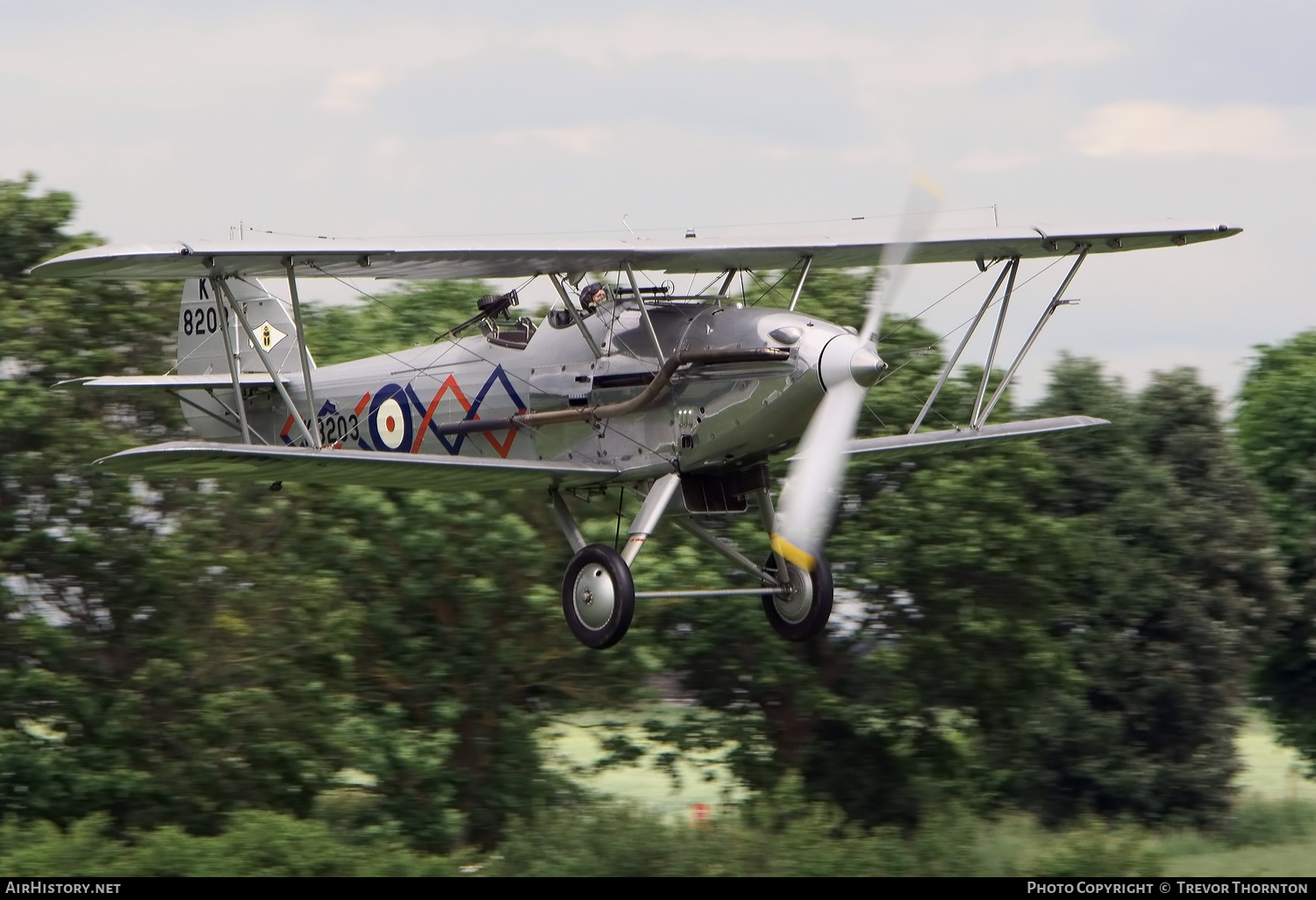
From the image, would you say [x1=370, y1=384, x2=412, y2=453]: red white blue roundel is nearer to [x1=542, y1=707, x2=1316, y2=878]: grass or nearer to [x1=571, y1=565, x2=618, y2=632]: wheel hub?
[x1=571, y1=565, x2=618, y2=632]: wheel hub

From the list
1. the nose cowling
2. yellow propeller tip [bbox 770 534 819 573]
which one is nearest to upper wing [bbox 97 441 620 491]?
yellow propeller tip [bbox 770 534 819 573]

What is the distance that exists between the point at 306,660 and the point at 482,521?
127 inches

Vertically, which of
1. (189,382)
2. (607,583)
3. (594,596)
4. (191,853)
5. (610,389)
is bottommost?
(191,853)

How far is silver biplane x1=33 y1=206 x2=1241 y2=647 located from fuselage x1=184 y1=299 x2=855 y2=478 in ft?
0.05

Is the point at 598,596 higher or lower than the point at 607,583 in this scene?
lower

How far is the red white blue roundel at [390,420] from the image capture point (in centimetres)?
1445

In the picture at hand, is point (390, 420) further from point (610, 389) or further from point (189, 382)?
point (610, 389)

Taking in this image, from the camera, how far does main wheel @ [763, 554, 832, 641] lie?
13320mm

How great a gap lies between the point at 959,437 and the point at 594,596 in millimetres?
3641

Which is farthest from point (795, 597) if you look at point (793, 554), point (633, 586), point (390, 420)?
point (390, 420)

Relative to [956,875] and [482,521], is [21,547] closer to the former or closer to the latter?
[482,521]

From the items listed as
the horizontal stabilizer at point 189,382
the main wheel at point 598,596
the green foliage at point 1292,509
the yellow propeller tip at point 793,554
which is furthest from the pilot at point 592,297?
the green foliage at point 1292,509

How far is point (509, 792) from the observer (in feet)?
84.0

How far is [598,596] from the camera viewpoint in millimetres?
12492
